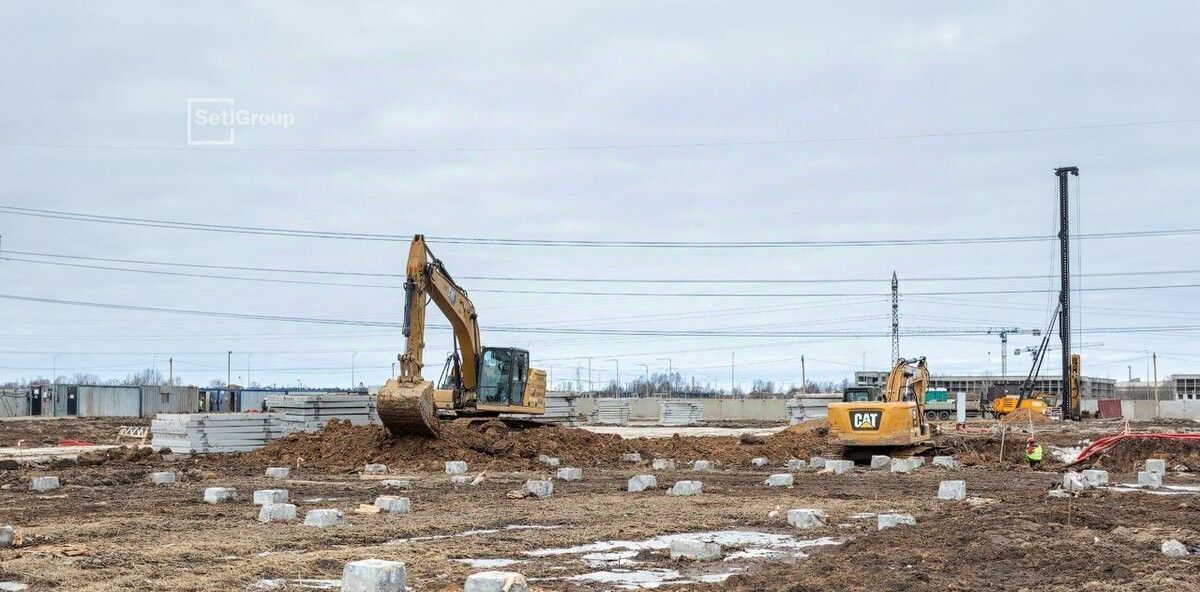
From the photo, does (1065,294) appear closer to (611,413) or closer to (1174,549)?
(611,413)

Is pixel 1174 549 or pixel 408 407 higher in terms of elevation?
pixel 408 407

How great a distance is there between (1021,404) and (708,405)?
23656 mm

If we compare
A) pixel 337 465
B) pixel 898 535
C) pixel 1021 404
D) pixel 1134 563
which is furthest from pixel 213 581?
pixel 1021 404

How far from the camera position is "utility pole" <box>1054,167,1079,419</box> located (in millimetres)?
55938

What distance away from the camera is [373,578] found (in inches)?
312

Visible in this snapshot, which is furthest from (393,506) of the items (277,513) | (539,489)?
(539,489)

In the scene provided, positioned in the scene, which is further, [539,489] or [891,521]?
[539,489]

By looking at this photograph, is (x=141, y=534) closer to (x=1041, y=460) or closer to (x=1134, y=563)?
(x=1134, y=563)

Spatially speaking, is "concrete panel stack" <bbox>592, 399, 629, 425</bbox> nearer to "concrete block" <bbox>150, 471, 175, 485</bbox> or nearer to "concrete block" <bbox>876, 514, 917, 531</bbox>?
"concrete block" <bbox>150, 471, 175, 485</bbox>

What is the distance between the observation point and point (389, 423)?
23.5m

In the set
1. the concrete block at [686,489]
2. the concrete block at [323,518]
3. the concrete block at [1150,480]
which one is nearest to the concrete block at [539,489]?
the concrete block at [686,489]

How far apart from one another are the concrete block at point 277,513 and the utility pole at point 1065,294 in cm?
4996

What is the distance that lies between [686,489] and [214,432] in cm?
1492

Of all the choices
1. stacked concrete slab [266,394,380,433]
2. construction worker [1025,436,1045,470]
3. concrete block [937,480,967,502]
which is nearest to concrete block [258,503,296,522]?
concrete block [937,480,967,502]
